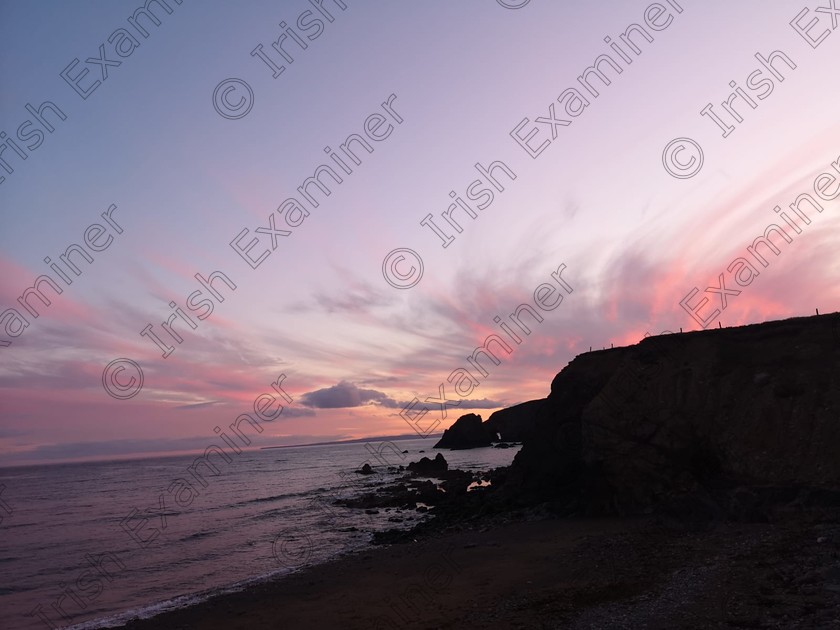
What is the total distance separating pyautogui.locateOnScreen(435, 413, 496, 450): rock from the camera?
569ft

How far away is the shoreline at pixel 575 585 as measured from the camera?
1316cm

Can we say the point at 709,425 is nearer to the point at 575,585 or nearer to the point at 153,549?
the point at 575,585

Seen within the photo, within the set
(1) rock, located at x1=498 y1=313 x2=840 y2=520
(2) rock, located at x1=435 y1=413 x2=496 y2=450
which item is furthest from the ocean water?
(2) rock, located at x1=435 y1=413 x2=496 y2=450

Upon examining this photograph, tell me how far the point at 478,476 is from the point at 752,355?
4517 centimetres

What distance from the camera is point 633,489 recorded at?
27641mm

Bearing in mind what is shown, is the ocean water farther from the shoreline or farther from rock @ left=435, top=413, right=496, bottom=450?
rock @ left=435, top=413, right=496, bottom=450

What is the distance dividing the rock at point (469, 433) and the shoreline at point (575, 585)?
5855 inches

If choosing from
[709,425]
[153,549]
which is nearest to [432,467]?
[153,549]

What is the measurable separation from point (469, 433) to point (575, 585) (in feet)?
523

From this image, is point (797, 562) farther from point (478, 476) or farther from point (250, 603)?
point (478, 476)

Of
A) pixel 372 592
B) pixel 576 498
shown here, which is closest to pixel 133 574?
pixel 372 592

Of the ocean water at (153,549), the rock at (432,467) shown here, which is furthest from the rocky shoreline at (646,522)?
the rock at (432,467)

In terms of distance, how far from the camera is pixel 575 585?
17.2 meters

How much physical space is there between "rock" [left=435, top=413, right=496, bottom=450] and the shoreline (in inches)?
5855
